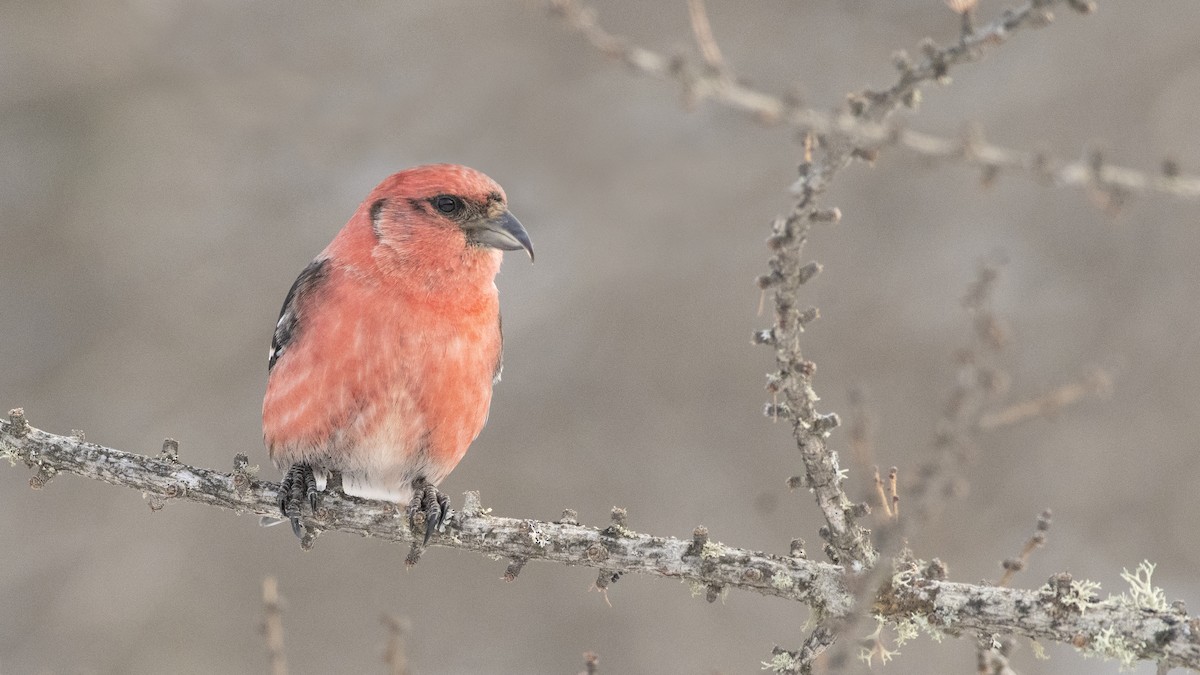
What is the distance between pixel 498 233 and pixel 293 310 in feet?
2.52

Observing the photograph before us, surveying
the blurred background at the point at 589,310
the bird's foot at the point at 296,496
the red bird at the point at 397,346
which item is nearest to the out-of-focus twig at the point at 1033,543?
the red bird at the point at 397,346

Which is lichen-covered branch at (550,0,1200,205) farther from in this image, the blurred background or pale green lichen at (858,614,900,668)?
the blurred background

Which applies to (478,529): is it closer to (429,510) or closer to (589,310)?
(429,510)

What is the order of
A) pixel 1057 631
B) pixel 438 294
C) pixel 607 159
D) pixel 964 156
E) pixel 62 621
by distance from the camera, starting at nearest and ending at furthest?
pixel 964 156, pixel 1057 631, pixel 438 294, pixel 62 621, pixel 607 159

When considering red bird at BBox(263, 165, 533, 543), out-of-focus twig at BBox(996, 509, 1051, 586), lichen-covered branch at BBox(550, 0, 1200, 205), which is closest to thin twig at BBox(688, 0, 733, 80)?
lichen-covered branch at BBox(550, 0, 1200, 205)

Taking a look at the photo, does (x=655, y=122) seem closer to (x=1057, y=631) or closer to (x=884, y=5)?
(x=884, y=5)

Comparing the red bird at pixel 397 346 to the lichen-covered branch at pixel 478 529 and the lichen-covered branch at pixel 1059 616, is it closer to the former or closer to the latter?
the lichen-covered branch at pixel 478 529

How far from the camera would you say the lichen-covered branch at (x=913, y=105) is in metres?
1.94

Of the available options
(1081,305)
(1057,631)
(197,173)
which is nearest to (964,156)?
(1057,631)

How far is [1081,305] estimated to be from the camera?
298 inches

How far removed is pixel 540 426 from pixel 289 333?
Answer: 3.41 m

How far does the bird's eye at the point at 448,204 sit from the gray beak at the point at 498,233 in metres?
0.08

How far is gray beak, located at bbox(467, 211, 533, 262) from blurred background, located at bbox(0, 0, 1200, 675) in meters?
2.98

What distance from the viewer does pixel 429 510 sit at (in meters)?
3.68
